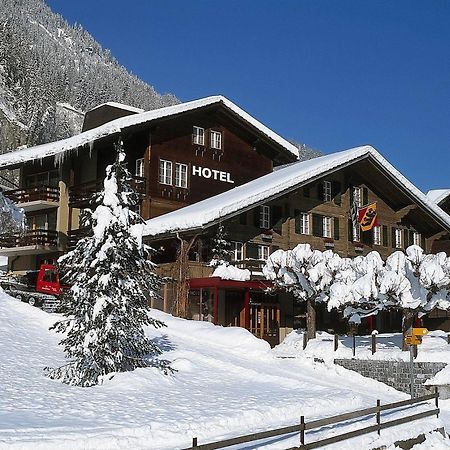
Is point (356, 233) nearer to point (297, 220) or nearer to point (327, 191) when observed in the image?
point (327, 191)

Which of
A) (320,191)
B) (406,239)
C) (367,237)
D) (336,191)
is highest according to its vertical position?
(336,191)

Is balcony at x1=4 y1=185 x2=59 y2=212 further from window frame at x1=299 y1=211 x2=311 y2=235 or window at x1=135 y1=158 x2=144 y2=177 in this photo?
window frame at x1=299 y1=211 x2=311 y2=235

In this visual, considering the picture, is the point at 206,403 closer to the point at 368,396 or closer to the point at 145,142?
the point at 368,396

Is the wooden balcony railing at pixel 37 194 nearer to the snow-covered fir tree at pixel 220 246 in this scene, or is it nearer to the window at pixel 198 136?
the window at pixel 198 136

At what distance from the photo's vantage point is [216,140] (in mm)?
42094

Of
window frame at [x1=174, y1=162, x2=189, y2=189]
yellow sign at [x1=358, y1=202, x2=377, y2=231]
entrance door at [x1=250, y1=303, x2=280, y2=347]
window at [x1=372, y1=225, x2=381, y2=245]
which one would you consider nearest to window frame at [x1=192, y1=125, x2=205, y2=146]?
window frame at [x1=174, y1=162, x2=189, y2=189]

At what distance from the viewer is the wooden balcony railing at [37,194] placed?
39.1 meters

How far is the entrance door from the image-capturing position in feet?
112

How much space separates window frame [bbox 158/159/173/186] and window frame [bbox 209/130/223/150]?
3661 mm

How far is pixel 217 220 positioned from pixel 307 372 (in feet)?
26.5

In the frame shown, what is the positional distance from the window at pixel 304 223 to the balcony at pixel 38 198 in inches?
538

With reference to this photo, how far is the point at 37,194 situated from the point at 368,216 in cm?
1896

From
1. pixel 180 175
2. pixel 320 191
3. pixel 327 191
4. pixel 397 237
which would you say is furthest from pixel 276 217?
pixel 397 237

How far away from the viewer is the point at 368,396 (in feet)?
78.7
